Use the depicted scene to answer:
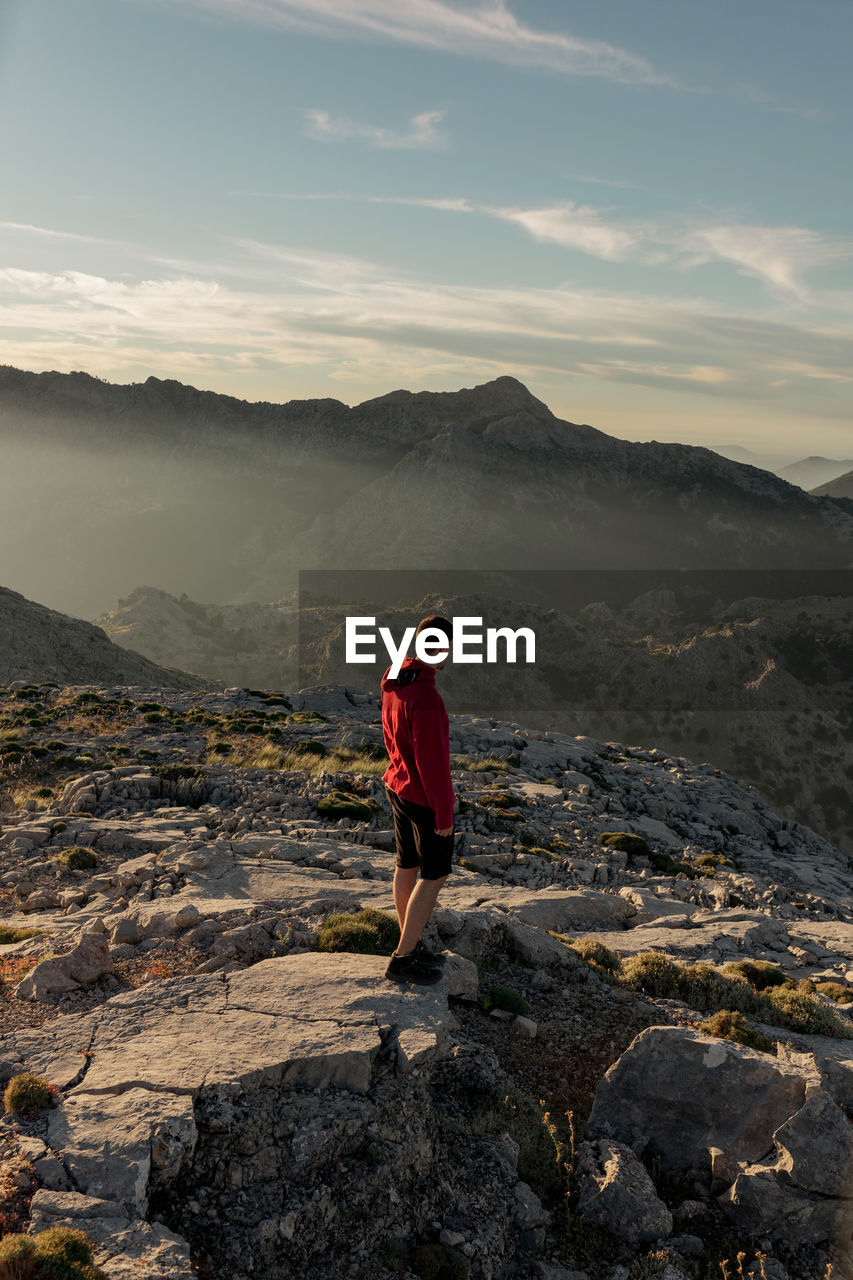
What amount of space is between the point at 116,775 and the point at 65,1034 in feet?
50.4

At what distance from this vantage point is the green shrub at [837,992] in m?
12.2

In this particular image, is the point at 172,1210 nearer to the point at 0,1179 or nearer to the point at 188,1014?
the point at 0,1179

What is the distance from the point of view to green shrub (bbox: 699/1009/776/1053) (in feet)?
30.5

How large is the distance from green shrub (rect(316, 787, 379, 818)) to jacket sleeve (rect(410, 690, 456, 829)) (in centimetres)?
1245

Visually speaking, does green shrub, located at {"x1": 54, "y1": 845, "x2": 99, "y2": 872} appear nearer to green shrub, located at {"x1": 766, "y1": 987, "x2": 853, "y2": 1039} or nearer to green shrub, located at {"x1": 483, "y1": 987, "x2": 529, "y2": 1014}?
green shrub, located at {"x1": 483, "y1": 987, "x2": 529, "y2": 1014}

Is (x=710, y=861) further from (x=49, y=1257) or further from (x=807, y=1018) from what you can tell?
(x=49, y=1257)

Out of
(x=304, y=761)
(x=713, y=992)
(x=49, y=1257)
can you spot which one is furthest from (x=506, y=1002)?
(x=304, y=761)

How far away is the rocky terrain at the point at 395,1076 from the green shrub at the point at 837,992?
5cm

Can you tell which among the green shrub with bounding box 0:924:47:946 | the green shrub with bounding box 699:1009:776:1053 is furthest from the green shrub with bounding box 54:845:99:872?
the green shrub with bounding box 699:1009:776:1053

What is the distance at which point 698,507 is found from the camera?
19050cm

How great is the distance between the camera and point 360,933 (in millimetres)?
10344

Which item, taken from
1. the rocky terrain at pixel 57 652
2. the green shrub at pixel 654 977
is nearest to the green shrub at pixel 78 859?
the green shrub at pixel 654 977

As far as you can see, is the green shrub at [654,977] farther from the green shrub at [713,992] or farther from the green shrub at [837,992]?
the green shrub at [837,992]

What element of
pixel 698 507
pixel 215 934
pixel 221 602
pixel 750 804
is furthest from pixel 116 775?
pixel 698 507
